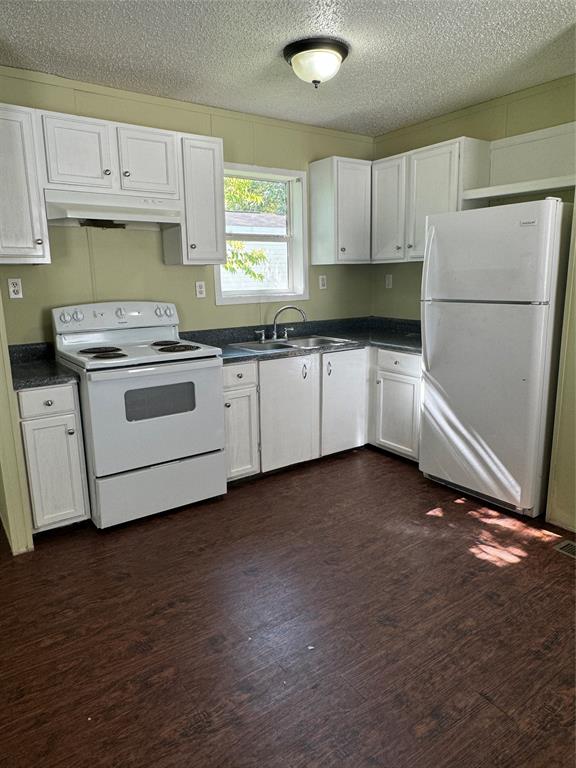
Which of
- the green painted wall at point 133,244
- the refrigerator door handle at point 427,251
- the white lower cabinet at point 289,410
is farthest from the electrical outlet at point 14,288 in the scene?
the refrigerator door handle at point 427,251

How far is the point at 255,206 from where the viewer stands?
3.90 meters

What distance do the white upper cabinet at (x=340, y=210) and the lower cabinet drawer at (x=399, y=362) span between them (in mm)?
831

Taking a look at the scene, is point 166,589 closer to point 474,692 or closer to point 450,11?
point 474,692

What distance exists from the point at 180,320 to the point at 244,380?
0.71 meters

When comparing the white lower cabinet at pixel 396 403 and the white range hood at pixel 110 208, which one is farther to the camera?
the white lower cabinet at pixel 396 403

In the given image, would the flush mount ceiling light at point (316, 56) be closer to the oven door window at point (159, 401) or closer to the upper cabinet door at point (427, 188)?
the upper cabinet door at point (427, 188)

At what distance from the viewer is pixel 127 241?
330 centimetres

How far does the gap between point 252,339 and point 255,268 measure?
554 millimetres

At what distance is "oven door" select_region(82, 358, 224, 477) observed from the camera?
2.67 metres

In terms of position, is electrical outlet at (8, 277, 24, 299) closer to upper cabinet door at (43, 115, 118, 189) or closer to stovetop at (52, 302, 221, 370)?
stovetop at (52, 302, 221, 370)

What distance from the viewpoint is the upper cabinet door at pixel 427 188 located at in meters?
3.43

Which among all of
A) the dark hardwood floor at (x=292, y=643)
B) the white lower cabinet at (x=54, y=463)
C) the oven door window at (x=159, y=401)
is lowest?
the dark hardwood floor at (x=292, y=643)

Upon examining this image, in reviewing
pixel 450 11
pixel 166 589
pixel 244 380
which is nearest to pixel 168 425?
pixel 244 380

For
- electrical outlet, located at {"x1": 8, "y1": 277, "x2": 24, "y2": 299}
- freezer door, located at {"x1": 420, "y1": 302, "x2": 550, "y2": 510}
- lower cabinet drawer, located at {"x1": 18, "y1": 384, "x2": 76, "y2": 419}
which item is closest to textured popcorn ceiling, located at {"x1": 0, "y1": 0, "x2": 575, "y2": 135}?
electrical outlet, located at {"x1": 8, "y1": 277, "x2": 24, "y2": 299}
